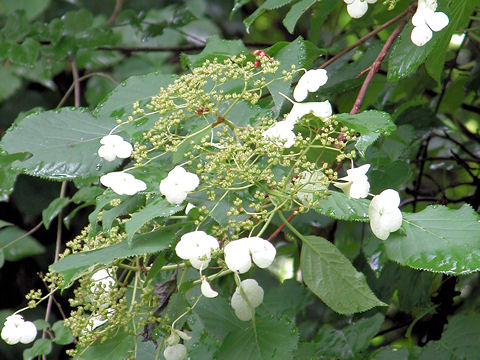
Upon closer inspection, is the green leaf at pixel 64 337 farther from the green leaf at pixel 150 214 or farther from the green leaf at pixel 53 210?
the green leaf at pixel 150 214

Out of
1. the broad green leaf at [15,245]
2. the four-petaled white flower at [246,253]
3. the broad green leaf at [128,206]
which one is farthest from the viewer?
the broad green leaf at [15,245]

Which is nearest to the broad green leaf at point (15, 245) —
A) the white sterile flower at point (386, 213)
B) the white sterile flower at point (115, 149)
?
the white sterile flower at point (115, 149)

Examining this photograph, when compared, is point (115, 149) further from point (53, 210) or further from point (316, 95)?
point (53, 210)

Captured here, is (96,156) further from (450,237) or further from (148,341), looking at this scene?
(450,237)

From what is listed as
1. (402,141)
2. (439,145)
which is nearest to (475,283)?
(439,145)

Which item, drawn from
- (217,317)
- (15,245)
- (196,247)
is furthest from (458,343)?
(15,245)

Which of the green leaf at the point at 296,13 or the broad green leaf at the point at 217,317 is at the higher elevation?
the green leaf at the point at 296,13
